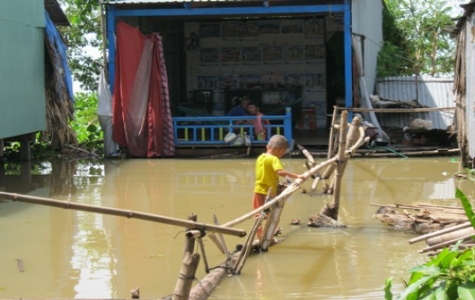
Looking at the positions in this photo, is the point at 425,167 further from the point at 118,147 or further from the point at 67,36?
the point at 67,36

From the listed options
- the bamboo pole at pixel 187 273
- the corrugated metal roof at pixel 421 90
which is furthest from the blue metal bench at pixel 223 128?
the bamboo pole at pixel 187 273

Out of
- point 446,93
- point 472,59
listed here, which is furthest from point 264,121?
point 446,93

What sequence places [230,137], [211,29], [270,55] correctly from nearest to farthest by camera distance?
[230,137] < [270,55] < [211,29]

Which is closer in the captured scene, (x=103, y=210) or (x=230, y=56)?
(x=103, y=210)

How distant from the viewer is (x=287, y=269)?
255 inches

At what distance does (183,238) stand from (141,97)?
8.48m

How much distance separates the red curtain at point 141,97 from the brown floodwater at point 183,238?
8.35 ft

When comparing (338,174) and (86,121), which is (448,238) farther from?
(86,121)

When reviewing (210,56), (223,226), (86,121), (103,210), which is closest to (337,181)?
(223,226)

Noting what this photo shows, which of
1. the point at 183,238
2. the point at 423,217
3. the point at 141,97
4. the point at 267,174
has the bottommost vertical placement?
the point at 183,238

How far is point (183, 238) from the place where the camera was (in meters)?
7.80

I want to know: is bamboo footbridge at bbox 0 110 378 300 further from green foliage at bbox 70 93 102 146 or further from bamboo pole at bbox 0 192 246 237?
green foliage at bbox 70 93 102 146

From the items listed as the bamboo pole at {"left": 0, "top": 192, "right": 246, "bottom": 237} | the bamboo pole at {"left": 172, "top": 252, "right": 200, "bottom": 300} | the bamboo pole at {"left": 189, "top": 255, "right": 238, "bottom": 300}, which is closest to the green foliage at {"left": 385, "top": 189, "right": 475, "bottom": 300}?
the bamboo pole at {"left": 172, "top": 252, "right": 200, "bottom": 300}

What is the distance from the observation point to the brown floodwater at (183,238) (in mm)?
5996
